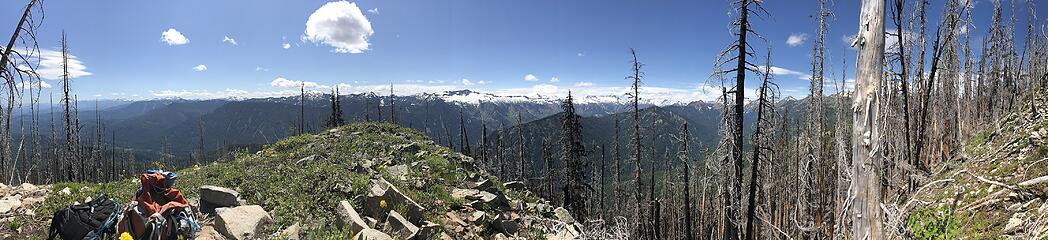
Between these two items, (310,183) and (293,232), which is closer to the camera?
(293,232)

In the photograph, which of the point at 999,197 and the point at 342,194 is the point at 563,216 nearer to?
the point at 342,194

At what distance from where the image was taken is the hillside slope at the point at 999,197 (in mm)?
6653

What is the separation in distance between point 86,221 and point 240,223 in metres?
1.59

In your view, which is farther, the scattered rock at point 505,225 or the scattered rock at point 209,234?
the scattered rock at point 505,225

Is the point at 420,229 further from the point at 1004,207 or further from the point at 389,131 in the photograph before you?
the point at 389,131

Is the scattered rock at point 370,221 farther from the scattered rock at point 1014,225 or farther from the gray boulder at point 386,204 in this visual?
the scattered rock at point 1014,225

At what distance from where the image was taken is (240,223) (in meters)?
6.18

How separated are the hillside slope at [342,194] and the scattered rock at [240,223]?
20 centimetres

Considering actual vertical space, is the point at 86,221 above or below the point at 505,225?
above

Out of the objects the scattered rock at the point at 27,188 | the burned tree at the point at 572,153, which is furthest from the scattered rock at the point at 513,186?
the scattered rock at the point at 27,188

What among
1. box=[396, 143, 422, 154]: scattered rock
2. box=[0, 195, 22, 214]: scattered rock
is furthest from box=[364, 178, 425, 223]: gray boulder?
box=[396, 143, 422, 154]: scattered rock

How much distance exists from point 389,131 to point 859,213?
2245 centimetres

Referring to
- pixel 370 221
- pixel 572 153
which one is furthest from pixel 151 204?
pixel 572 153

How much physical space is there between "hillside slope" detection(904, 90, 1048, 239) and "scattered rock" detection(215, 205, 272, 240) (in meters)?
8.44
